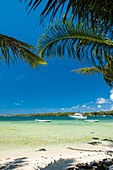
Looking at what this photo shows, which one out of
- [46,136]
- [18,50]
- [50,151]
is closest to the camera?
[18,50]

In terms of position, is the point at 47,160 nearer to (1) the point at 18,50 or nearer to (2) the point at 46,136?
(1) the point at 18,50

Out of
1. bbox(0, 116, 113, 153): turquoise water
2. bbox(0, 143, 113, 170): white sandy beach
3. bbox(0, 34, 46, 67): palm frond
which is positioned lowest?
bbox(0, 143, 113, 170): white sandy beach

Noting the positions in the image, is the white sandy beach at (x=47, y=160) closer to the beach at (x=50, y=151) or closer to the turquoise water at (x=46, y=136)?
the beach at (x=50, y=151)

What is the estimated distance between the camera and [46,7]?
3.11 m

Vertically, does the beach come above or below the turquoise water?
below

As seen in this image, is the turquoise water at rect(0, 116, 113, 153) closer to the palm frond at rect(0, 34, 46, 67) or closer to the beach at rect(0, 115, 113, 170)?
the beach at rect(0, 115, 113, 170)

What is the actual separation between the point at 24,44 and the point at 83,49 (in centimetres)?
114

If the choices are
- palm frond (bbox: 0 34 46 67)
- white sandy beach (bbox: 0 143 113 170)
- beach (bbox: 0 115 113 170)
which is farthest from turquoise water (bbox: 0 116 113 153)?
palm frond (bbox: 0 34 46 67)

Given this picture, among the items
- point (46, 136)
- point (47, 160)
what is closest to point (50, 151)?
point (47, 160)

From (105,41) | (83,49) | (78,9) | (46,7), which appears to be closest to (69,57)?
(83,49)

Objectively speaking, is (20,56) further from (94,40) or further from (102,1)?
(102,1)

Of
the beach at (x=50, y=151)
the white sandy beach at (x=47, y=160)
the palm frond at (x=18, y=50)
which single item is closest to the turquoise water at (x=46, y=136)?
the beach at (x=50, y=151)

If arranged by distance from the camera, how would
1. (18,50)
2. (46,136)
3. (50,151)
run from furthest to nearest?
(46,136)
(50,151)
(18,50)

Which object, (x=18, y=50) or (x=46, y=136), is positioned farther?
(x=46, y=136)
